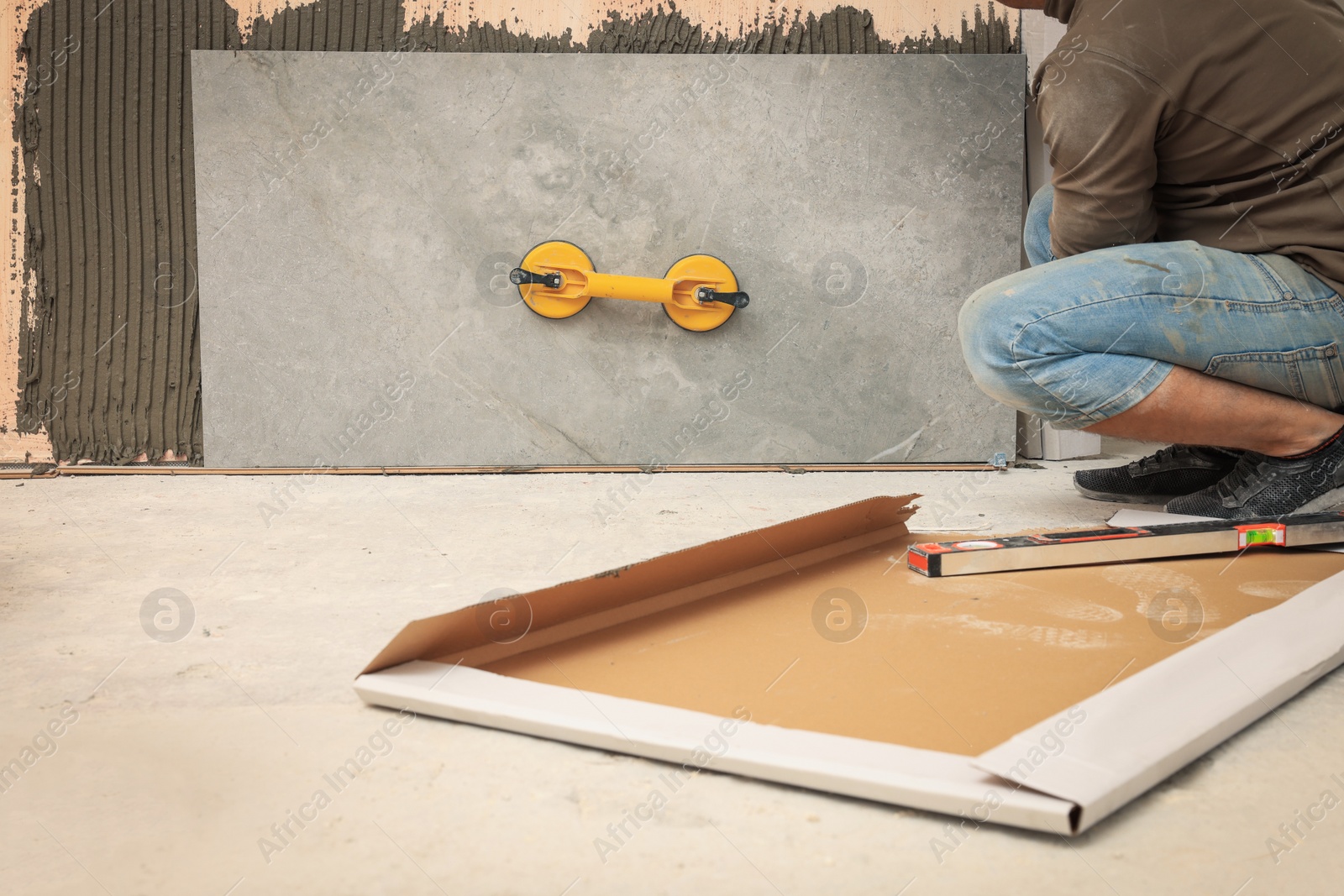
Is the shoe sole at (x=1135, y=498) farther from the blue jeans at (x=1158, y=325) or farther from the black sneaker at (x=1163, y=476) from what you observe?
the blue jeans at (x=1158, y=325)

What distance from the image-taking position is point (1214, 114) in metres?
1.29

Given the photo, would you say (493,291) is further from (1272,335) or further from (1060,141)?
(1272,335)

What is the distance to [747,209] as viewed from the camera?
217cm

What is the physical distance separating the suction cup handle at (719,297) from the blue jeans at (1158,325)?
76cm

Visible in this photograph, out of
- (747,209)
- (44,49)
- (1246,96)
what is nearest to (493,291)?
(747,209)

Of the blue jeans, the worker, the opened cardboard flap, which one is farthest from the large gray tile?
the opened cardboard flap

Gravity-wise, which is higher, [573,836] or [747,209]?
[747,209]

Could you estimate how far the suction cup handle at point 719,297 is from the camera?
2.11m

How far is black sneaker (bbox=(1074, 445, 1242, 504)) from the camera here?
171 centimetres

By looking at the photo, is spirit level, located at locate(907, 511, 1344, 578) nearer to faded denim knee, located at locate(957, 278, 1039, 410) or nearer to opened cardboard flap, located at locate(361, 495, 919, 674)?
opened cardboard flap, located at locate(361, 495, 919, 674)

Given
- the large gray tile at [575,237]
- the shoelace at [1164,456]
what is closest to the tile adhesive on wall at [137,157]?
the large gray tile at [575,237]

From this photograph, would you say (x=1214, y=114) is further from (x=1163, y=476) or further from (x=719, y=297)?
(x=719, y=297)

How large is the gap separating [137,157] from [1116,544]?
2135 millimetres

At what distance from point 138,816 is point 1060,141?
4.40 feet
